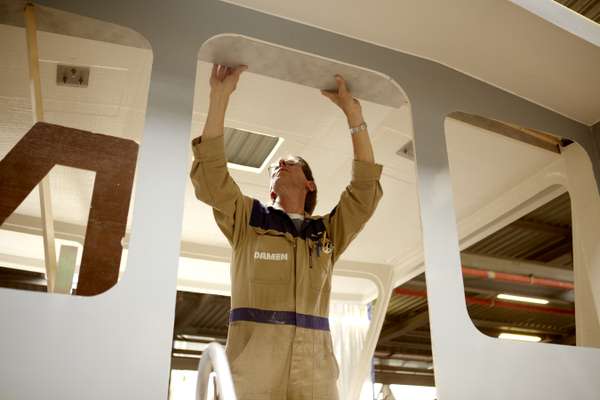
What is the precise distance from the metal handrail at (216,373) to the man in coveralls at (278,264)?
0.29 meters

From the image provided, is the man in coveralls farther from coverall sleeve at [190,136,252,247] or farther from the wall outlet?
the wall outlet

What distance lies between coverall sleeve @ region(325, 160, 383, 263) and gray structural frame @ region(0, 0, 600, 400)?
0.31 m

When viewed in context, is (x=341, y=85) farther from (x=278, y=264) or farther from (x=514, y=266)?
(x=514, y=266)

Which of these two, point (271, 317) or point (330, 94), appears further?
point (330, 94)

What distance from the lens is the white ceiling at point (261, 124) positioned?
213cm

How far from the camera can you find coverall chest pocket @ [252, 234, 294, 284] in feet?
6.03

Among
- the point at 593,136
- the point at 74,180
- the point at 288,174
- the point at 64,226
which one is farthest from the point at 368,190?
the point at 64,226

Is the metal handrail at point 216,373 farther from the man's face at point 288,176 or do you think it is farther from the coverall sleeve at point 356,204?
the man's face at point 288,176

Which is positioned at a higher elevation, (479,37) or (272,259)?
(479,37)

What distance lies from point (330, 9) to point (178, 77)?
0.57 metres

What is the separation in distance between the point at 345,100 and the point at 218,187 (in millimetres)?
557

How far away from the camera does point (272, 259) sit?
1.87 m

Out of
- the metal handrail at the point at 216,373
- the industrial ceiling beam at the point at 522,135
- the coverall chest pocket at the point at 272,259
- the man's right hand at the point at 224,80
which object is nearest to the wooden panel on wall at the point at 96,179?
the metal handrail at the point at 216,373

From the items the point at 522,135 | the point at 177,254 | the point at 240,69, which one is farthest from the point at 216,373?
the point at 522,135
